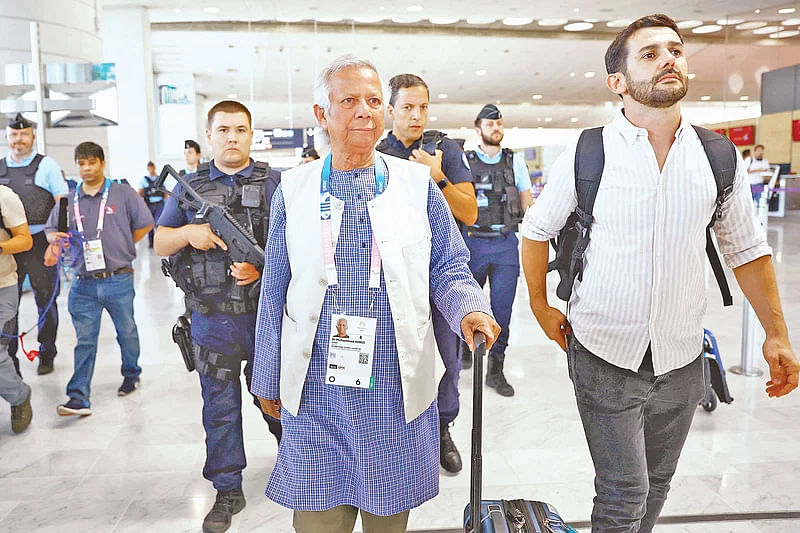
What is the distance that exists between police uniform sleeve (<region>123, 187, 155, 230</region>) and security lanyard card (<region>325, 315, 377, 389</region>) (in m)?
3.07

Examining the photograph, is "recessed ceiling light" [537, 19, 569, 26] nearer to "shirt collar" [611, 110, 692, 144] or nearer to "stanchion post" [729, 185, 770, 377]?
"stanchion post" [729, 185, 770, 377]

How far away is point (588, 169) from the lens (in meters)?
1.89

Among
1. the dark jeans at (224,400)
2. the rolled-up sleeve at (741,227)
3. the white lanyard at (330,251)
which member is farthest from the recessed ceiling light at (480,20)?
the white lanyard at (330,251)

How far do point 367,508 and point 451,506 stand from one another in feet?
3.84

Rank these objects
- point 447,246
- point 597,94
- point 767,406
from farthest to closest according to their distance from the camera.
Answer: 1. point 597,94
2. point 767,406
3. point 447,246

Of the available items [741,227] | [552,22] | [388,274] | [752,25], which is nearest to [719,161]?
[741,227]

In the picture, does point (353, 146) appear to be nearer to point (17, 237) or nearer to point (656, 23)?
point (656, 23)

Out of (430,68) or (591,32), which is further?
(430,68)

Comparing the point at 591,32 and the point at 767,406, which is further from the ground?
the point at 591,32

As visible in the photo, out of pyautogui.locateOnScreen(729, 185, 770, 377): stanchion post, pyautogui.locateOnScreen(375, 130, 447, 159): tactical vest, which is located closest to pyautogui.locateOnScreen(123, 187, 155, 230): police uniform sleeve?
pyautogui.locateOnScreen(375, 130, 447, 159): tactical vest

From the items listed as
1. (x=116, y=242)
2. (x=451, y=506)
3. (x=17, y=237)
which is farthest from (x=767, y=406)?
(x=17, y=237)

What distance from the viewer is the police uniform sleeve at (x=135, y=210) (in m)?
4.43

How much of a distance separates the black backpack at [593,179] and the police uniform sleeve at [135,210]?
328cm

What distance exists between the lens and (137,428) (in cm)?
384
